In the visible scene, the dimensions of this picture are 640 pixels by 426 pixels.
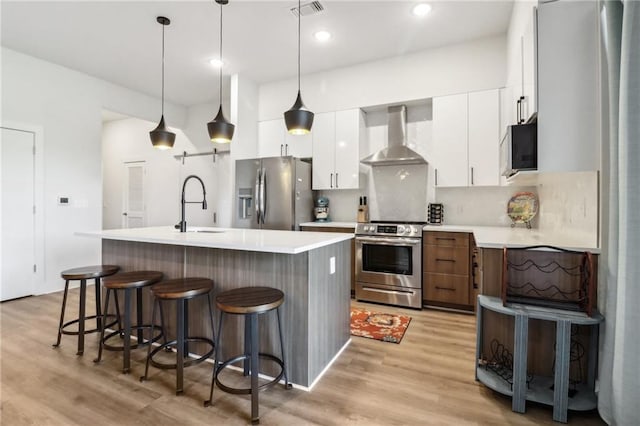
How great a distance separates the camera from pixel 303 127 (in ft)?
8.16

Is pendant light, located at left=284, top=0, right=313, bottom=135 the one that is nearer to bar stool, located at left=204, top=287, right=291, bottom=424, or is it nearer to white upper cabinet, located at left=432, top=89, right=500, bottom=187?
Answer: bar stool, located at left=204, top=287, right=291, bottom=424

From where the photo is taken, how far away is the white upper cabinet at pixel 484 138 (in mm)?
3488

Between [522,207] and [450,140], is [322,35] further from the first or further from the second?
[522,207]

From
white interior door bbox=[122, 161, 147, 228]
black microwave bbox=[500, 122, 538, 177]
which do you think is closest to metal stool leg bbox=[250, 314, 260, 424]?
black microwave bbox=[500, 122, 538, 177]

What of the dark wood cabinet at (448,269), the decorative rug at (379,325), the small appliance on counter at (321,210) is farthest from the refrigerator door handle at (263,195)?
the dark wood cabinet at (448,269)

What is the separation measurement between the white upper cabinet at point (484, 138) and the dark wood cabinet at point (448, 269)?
734mm

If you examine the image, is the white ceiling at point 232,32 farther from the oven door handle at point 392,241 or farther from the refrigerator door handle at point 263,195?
the oven door handle at point 392,241

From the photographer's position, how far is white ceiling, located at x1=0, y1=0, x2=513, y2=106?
3.06 meters

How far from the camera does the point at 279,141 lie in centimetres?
468

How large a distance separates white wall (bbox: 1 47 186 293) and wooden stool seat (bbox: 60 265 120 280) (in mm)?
2315

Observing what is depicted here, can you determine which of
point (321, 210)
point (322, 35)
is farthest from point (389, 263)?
point (322, 35)

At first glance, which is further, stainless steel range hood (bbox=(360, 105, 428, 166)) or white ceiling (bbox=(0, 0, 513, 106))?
stainless steel range hood (bbox=(360, 105, 428, 166))

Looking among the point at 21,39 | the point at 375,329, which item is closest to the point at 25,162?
the point at 21,39

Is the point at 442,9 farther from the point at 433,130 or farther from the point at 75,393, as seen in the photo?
the point at 75,393
